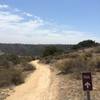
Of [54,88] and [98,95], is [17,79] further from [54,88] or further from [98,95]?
[98,95]

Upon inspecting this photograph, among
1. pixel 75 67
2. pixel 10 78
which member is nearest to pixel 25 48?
pixel 75 67

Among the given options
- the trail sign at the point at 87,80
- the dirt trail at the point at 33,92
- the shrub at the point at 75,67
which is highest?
the trail sign at the point at 87,80

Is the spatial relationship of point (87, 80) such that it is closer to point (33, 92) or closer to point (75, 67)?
point (33, 92)

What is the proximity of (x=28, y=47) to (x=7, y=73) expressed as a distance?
157025 mm

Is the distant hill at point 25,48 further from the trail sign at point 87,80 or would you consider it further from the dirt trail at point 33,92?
the trail sign at point 87,80

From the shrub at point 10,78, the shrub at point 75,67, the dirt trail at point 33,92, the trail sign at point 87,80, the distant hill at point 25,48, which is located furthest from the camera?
the distant hill at point 25,48

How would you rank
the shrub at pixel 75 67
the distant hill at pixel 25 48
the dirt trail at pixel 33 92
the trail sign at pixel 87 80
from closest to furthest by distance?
the trail sign at pixel 87 80 → the dirt trail at pixel 33 92 → the shrub at pixel 75 67 → the distant hill at pixel 25 48

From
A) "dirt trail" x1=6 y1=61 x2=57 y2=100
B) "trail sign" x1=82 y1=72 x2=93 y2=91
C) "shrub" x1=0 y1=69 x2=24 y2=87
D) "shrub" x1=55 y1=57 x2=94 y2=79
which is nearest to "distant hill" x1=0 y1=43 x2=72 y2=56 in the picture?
"shrub" x1=55 y1=57 x2=94 y2=79

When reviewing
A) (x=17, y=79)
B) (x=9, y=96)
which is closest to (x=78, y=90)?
(x=9, y=96)

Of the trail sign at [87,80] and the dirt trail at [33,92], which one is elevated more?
the trail sign at [87,80]

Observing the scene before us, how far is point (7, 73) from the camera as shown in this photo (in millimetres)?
25484

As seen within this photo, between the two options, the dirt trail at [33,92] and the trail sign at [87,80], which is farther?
the dirt trail at [33,92]

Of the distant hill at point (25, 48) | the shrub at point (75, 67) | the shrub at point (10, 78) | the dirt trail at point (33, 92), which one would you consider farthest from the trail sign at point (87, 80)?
the distant hill at point (25, 48)

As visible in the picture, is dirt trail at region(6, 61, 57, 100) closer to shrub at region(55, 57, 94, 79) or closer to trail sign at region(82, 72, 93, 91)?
shrub at region(55, 57, 94, 79)
